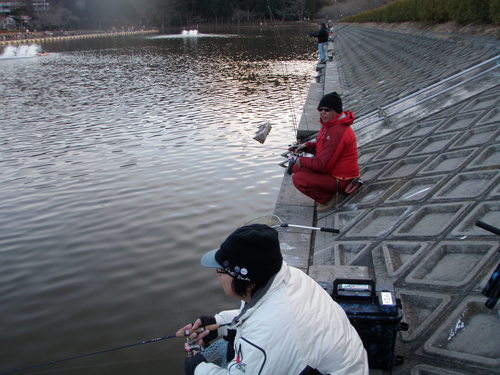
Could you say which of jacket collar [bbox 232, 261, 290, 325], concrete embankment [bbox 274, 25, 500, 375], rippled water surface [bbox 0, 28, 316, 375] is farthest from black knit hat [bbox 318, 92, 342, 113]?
jacket collar [bbox 232, 261, 290, 325]

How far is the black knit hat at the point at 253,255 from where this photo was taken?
226 centimetres

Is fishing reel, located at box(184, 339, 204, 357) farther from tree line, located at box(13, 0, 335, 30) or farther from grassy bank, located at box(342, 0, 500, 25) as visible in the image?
tree line, located at box(13, 0, 335, 30)

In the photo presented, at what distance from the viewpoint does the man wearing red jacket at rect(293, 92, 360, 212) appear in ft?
17.8

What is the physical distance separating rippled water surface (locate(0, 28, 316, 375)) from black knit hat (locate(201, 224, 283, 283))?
227 centimetres

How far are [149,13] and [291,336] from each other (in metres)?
117

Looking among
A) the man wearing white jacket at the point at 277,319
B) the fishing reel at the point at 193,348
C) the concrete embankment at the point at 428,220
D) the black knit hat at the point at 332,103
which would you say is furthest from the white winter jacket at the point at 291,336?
the black knit hat at the point at 332,103

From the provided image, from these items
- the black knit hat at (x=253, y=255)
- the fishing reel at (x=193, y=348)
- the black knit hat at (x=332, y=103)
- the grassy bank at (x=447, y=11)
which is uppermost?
the grassy bank at (x=447, y=11)

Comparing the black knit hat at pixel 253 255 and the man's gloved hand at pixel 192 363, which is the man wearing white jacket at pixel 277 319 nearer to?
the black knit hat at pixel 253 255

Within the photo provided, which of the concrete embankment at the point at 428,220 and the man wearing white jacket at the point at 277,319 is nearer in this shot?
the man wearing white jacket at the point at 277,319

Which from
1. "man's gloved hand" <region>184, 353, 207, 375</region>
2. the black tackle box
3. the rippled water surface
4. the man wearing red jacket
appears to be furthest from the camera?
the man wearing red jacket

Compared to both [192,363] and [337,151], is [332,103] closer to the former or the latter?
[337,151]

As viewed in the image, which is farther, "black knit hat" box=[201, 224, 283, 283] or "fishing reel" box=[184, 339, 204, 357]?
"fishing reel" box=[184, 339, 204, 357]

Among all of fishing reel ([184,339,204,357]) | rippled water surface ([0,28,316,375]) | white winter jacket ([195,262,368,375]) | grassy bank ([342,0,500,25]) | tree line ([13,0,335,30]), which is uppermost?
tree line ([13,0,335,30])

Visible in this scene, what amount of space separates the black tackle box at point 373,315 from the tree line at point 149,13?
9032 centimetres
